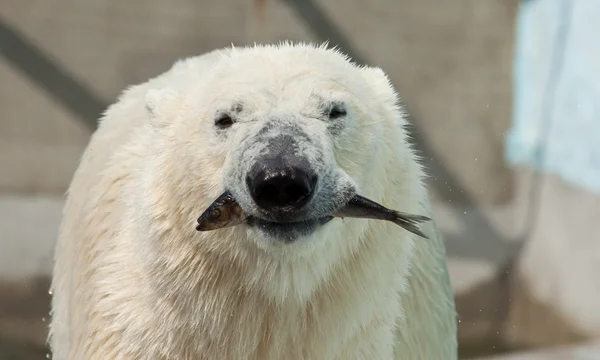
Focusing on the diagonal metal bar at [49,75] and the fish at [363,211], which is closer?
the fish at [363,211]

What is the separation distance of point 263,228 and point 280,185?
128 mm

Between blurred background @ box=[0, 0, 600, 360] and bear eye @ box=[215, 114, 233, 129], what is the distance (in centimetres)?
318

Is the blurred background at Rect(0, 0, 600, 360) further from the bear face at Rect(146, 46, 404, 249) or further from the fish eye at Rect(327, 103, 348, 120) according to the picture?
the fish eye at Rect(327, 103, 348, 120)

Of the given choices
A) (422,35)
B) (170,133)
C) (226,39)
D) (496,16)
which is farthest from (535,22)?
(170,133)

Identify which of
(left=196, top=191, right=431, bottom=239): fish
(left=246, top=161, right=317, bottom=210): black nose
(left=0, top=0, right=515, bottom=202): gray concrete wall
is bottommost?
(left=196, top=191, right=431, bottom=239): fish

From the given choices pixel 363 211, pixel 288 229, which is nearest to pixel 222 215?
pixel 288 229

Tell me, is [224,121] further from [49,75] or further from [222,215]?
[49,75]

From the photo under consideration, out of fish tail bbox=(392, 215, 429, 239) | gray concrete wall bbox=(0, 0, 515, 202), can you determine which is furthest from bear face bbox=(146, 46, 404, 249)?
gray concrete wall bbox=(0, 0, 515, 202)

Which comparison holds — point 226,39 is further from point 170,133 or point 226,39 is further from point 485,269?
point 170,133

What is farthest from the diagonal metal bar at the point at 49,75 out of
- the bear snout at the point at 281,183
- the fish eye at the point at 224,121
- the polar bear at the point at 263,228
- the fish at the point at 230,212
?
the bear snout at the point at 281,183

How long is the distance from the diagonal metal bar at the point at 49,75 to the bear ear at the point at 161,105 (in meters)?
2.95

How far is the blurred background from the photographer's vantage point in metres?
4.44

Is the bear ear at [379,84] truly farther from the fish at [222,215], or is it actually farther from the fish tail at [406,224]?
the fish at [222,215]

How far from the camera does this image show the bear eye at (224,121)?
4.69 ft
